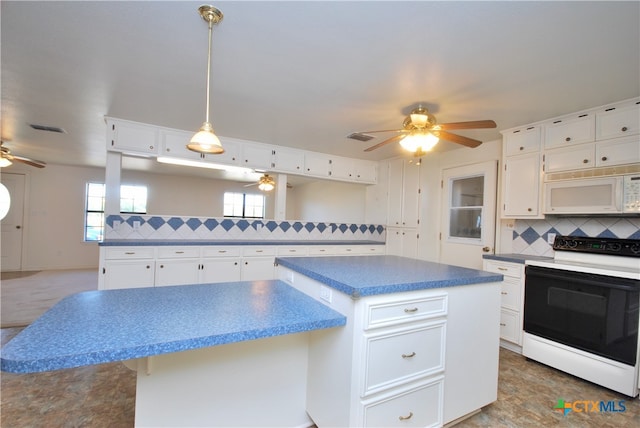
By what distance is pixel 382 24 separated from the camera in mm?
1642

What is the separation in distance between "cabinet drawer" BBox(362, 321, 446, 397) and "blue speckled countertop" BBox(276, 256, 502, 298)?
0.24 meters

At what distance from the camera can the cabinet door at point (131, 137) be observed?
3305 millimetres

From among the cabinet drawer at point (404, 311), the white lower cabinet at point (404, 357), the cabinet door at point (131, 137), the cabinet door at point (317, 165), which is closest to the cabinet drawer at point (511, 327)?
the white lower cabinet at point (404, 357)

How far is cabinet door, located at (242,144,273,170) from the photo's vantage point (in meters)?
4.08

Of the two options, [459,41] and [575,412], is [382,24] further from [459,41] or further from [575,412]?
[575,412]

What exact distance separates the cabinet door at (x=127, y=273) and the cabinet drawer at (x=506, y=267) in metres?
3.75

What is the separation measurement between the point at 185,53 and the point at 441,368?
2621mm

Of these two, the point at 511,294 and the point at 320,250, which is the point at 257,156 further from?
the point at 511,294

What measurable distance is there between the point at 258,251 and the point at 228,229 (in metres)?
0.62

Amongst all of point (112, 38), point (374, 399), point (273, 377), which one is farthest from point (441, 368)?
point (112, 38)

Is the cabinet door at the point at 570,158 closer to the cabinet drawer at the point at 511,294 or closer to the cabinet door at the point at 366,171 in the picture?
the cabinet drawer at the point at 511,294

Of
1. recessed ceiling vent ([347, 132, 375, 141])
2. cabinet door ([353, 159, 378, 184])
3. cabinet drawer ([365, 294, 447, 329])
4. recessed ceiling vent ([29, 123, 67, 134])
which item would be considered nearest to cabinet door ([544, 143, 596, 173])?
recessed ceiling vent ([347, 132, 375, 141])

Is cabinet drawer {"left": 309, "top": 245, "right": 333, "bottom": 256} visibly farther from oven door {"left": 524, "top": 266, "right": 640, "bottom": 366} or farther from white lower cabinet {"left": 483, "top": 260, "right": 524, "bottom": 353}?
oven door {"left": 524, "top": 266, "right": 640, "bottom": 366}

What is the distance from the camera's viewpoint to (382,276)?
1.64 m
